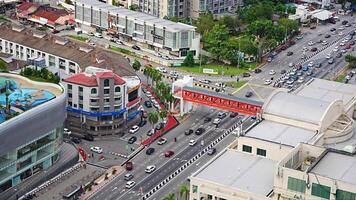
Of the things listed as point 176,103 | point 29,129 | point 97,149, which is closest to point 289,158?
point 29,129

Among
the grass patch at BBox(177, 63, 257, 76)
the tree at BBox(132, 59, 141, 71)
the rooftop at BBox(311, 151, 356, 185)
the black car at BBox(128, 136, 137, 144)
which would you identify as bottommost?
the black car at BBox(128, 136, 137, 144)

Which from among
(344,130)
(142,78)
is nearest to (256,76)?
(142,78)

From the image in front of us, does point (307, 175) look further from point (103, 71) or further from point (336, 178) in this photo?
point (103, 71)

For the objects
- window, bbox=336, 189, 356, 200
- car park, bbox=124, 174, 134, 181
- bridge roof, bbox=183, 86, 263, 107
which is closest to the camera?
window, bbox=336, 189, 356, 200

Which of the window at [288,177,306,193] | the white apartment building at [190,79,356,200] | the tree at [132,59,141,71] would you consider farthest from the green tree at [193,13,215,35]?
the window at [288,177,306,193]

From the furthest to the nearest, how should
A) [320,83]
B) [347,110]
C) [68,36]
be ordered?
[68,36] < [320,83] < [347,110]

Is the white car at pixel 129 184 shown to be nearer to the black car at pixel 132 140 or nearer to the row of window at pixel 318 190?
the black car at pixel 132 140

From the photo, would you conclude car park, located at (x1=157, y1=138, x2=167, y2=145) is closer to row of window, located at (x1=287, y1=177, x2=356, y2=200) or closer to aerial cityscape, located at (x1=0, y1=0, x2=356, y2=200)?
aerial cityscape, located at (x1=0, y1=0, x2=356, y2=200)
